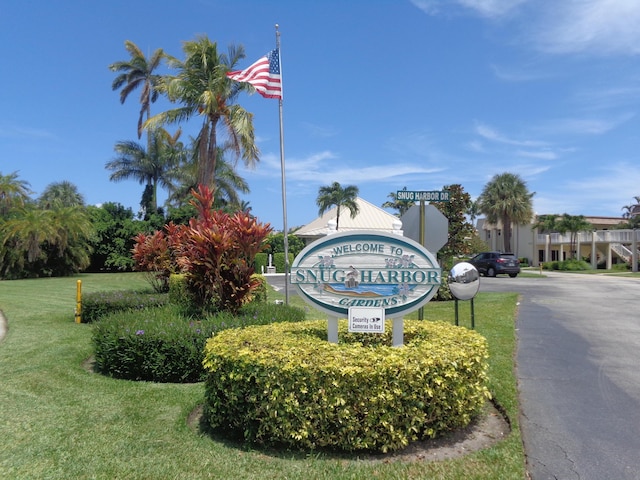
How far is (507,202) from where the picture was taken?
46844 millimetres

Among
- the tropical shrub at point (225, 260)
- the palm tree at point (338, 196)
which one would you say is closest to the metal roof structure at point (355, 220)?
the palm tree at point (338, 196)

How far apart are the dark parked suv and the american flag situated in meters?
21.0

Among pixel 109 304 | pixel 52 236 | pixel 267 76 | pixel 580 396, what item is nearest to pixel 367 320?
pixel 580 396

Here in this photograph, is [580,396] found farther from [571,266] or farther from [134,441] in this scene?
[571,266]

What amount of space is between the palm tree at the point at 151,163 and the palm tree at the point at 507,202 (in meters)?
28.8

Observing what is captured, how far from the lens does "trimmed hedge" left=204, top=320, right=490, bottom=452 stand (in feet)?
12.6

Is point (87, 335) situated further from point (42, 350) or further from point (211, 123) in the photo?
point (211, 123)

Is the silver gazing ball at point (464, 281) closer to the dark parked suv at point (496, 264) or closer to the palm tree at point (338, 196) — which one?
the dark parked suv at point (496, 264)

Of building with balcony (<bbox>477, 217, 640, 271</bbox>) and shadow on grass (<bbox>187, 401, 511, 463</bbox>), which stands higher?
building with balcony (<bbox>477, 217, 640, 271</bbox>)

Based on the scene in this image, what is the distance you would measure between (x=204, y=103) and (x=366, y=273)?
17471mm

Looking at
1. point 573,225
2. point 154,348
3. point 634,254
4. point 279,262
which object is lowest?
point 154,348

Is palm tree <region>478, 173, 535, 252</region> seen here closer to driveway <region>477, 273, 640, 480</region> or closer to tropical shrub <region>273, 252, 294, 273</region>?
tropical shrub <region>273, 252, 294, 273</region>

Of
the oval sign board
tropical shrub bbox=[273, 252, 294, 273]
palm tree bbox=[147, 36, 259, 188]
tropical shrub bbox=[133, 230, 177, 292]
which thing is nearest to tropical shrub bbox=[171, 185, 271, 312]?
the oval sign board

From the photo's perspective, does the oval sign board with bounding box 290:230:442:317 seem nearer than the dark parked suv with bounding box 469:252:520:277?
Yes
